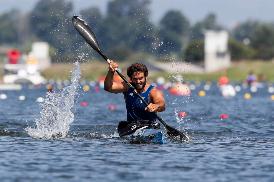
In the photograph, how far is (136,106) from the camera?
67.9 feet

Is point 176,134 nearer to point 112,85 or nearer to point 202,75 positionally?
point 112,85

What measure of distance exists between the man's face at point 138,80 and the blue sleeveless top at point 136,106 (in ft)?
0.50

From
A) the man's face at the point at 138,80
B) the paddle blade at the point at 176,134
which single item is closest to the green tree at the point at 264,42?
the paddle blade at the point at 176,134

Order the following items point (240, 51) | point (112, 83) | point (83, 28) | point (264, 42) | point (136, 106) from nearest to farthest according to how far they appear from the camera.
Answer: point (112, 83) < point (136, 106) < point (83, 28) < point (240, 51) < point (264, 42)

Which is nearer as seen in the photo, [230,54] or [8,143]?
[8,143]

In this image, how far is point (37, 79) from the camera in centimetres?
7112

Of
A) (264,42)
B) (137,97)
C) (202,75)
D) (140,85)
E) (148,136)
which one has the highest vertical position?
(264,42)

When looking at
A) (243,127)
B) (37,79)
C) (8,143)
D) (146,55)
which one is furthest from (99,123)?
(146,55)

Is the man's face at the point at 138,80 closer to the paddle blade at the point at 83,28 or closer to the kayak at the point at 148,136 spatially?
the kayak at the point at 148,136

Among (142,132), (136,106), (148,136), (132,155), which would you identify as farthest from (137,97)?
(132,155)

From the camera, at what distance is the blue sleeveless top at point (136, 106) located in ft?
67.3

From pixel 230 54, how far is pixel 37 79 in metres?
76.2

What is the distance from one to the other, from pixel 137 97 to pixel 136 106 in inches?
11.0

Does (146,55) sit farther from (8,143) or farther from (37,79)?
(8,143)
